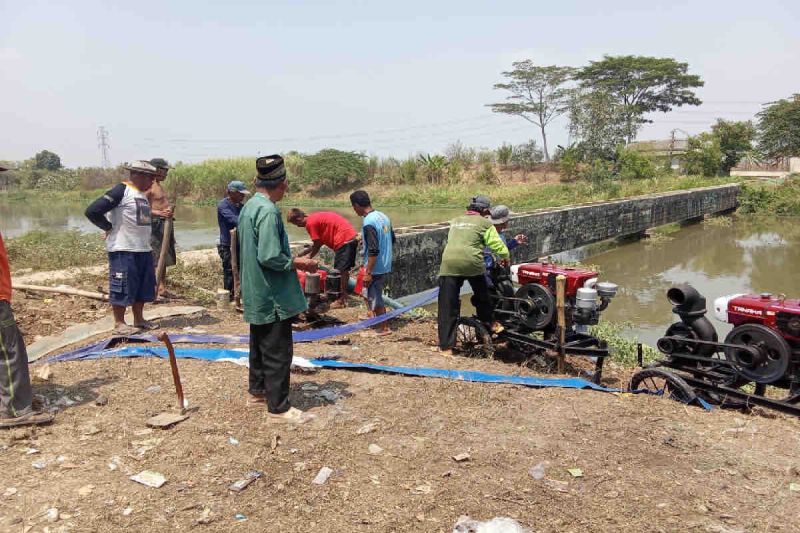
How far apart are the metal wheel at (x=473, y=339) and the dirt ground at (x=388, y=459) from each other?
129cm

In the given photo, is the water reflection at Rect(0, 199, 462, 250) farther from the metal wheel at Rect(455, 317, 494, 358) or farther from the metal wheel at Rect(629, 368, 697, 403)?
the metal wheel at Rect(629, 368, 697, 403)

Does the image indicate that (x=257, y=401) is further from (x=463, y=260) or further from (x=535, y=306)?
(x=535, y=306)

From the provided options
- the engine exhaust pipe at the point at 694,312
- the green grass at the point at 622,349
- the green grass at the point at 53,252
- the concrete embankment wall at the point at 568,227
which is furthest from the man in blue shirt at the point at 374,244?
the green grass at the point at 53,252

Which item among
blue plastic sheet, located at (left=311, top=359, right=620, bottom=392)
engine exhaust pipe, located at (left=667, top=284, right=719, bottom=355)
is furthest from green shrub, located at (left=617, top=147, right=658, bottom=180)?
blue plastic sheet, located at (left=311, top=359, right=620, bottom=392)

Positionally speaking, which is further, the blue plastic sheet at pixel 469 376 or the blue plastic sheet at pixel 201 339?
the blue plastic sheet at pixel 201 339

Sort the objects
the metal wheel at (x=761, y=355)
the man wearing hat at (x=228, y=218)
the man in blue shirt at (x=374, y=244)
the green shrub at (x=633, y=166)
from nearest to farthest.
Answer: the metal wheel at (x=761, y=355) → the man in blue shirt at (x=374, y=244) → the man wearing hat at (x=228, y=218) → the green shrub at (x=633, y=166)

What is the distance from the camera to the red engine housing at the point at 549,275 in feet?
17.7

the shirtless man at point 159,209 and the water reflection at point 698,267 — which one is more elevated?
the shirtless man at point 159,209

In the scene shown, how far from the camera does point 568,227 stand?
15.9 m

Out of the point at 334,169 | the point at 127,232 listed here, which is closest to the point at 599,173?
the point at 334,169

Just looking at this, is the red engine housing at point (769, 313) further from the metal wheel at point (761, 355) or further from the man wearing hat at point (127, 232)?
the man wearing hat at point (127, 232)

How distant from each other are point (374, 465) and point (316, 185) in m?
40.4

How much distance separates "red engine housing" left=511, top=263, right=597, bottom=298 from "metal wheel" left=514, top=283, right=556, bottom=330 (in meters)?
0.17

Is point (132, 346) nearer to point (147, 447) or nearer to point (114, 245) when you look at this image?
point (114, 245)
